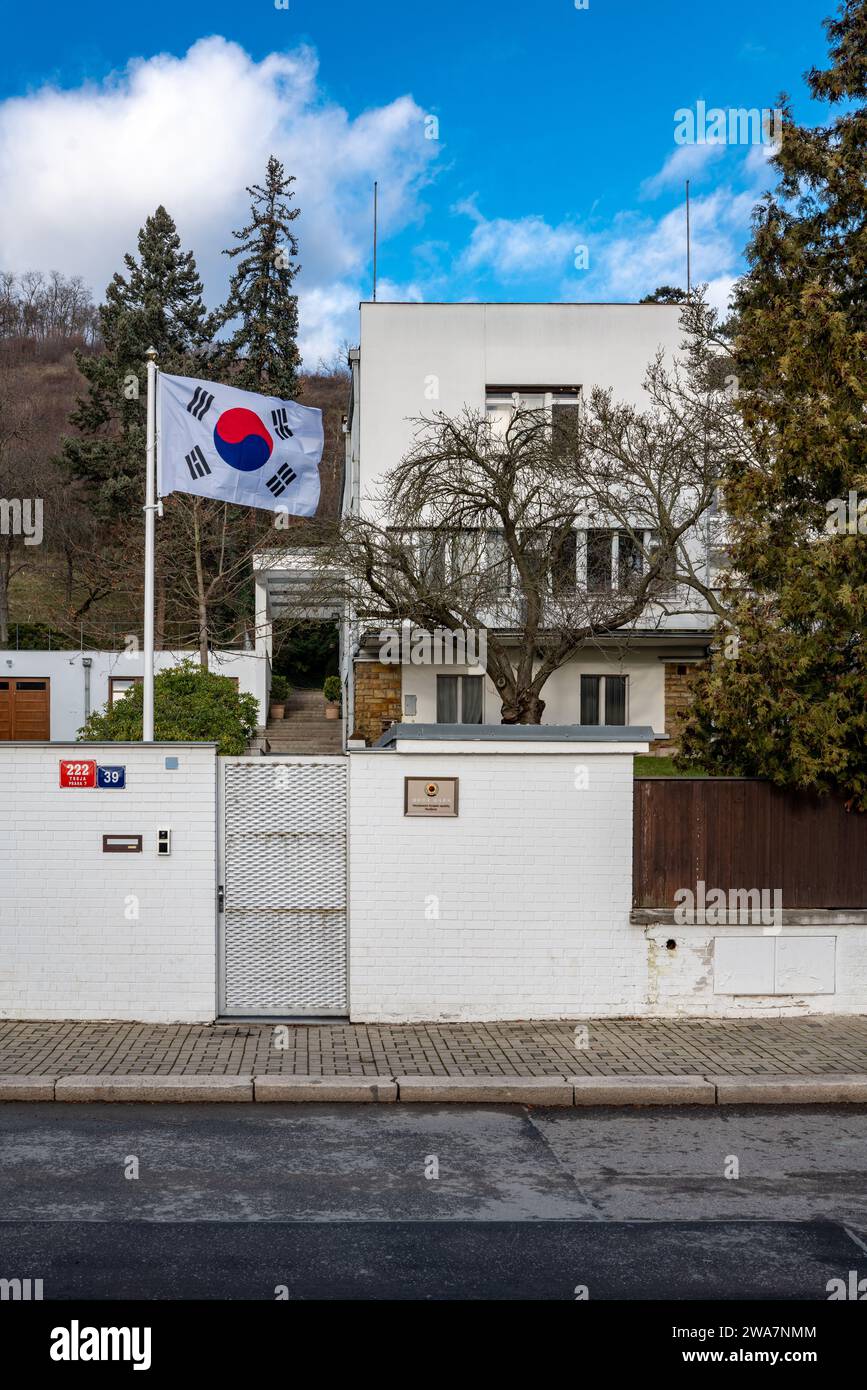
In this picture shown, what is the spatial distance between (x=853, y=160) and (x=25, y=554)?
48228 mm

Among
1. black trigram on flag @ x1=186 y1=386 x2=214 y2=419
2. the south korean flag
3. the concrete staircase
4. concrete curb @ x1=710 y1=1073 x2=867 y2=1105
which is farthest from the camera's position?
the concrete staircase

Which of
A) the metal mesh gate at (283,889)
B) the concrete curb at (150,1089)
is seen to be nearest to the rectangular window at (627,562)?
the metal mesh gate at (283,889)

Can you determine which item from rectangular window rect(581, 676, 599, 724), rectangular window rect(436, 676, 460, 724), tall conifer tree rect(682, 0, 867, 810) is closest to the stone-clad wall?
rectangular window rect(436, 676, 460, 724)

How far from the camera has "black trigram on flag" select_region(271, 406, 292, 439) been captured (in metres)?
12.0

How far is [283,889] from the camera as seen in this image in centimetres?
1062

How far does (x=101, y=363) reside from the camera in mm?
45656

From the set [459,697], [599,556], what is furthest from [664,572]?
[459,697]

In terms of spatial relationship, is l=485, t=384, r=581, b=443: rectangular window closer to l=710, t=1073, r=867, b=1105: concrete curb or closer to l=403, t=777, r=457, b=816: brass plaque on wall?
l=403, t=777, r=457, b=816: brass plaque on wall

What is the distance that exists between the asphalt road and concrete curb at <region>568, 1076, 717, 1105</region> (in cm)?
17

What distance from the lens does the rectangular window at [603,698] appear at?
31.0 meters

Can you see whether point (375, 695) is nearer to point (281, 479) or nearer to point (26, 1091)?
point (281, 479)

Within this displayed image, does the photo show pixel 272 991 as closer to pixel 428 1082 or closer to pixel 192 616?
pixel 428 1082
